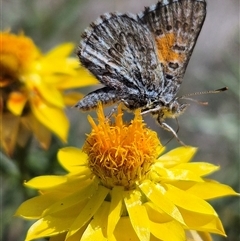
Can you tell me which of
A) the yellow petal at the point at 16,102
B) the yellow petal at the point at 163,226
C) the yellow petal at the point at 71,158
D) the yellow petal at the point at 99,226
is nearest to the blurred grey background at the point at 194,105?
the yellow petal at the point at 16,102

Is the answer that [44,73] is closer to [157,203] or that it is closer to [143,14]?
[143,14]

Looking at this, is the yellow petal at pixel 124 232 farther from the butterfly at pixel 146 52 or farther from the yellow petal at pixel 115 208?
the butterfly at pixel 146 52

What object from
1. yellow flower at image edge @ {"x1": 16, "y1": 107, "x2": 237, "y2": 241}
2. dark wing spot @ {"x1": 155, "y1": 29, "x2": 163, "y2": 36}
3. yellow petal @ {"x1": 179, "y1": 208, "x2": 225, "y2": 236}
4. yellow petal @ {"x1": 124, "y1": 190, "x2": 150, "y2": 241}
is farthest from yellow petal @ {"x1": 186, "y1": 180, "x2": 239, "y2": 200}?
dark wing spot @ {"x1": 155, "y1": 29, "x2": 163, "y2": 36}

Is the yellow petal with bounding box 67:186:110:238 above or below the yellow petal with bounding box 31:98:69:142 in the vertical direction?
below

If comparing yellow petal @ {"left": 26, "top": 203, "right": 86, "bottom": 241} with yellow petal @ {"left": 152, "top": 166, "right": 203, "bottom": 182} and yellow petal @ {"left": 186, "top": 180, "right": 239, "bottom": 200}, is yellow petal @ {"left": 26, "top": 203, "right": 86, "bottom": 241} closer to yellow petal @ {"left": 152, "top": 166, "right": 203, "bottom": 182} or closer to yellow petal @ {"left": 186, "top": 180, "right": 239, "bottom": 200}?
yellow petal @ {"left": 152, "top": 166, "right": 203, "bottom": 182}

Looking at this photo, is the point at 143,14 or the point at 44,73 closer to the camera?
the point at 143,14

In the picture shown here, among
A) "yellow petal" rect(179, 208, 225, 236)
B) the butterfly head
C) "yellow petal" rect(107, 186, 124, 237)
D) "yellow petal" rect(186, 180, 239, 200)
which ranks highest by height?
the butterfly head

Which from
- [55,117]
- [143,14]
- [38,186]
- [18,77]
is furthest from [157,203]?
[18,77]
